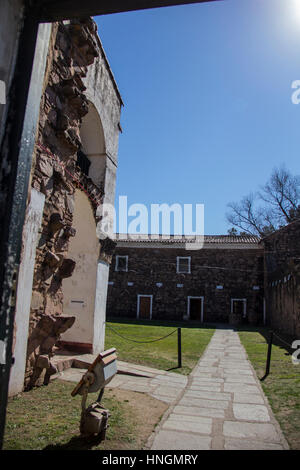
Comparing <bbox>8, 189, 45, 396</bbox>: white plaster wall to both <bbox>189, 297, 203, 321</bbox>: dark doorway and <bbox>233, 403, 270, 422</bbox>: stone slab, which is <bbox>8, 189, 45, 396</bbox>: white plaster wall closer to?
<bbox>233, 403, 270, 422</bbox>: stone slab

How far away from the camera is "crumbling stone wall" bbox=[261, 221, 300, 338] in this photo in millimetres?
13343

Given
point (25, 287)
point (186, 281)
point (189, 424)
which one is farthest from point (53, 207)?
point (186, 281)

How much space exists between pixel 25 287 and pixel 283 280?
13600mm

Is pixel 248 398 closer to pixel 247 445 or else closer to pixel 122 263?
pixel 247 445

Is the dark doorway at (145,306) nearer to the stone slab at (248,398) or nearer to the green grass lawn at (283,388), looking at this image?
the green grass lawn at (283,388)

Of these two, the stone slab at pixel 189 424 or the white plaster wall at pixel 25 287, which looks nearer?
the stone slab at pixel 189 424

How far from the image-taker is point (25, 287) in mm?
4297

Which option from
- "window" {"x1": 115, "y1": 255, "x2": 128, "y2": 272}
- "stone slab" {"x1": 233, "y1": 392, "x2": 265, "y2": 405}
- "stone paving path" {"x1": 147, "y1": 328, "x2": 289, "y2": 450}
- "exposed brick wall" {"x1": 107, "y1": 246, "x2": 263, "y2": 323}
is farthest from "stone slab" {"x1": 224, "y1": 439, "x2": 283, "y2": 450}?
"window" {"x1": 115, "y1": 255, "x2": 128, "y2": 272}

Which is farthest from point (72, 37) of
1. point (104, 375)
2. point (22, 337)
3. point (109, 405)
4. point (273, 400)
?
point (273, 400)

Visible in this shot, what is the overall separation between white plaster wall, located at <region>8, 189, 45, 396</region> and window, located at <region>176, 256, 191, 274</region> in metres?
18.1

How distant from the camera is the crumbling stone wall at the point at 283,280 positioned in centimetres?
1334

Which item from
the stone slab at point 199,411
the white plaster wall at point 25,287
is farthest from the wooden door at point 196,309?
the white plaster wall at point 25,287

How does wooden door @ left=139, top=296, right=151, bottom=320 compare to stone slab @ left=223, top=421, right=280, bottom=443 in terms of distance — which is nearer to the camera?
stone slab @ left=223, top=421, right=280, bottom=443
